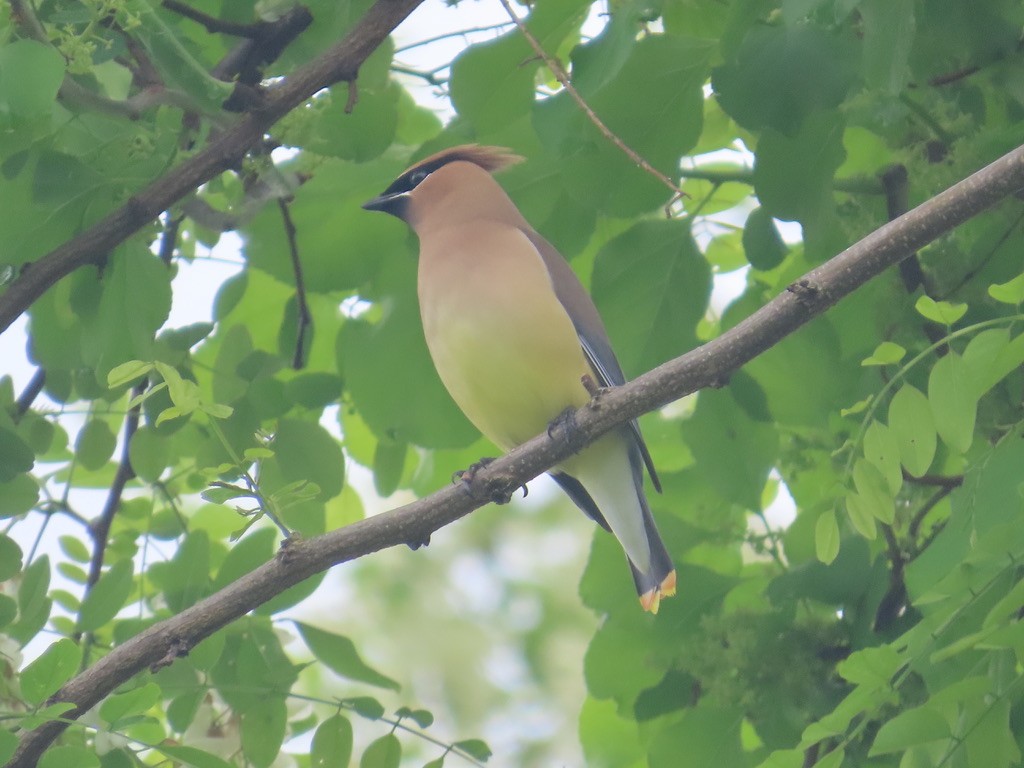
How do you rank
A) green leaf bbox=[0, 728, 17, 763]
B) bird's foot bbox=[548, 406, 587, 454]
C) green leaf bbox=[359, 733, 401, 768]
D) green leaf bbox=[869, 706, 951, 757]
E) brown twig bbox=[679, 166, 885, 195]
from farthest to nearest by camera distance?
brown twig bbox=[679, 166, 885, 195] → green leaf bbox=[359, 733, 401, 768] → bird's foot bbox=[548, 406, 587, 454] → green leaf bbox=[0, 728, 17, 763] → green leaf bbox=[869, 706, 951, 757]

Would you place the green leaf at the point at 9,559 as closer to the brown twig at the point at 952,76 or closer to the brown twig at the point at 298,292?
the brown twig at the point at 298,292

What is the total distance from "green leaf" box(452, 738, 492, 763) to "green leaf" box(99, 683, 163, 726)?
0.74 meters

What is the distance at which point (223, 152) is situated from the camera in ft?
8.33

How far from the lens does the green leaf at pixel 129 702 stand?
206 cm

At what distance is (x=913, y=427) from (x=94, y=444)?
6.60 ft

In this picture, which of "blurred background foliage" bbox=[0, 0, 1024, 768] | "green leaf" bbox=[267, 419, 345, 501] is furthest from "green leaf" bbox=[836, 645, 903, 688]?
"green leaf" bbox=[267, 419, 345, 501]

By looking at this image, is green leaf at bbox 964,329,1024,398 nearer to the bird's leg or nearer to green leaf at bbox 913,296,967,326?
green leaf at bbox 913,296,967,326

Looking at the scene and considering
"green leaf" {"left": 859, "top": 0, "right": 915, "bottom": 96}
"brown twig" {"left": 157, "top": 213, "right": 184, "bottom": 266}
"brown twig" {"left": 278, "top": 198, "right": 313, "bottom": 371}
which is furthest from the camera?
"brown twig" {"left": 157, "top": 213, "right": 184, "bottom": 266}

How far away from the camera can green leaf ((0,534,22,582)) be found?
2732mm

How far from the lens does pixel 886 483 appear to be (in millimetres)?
2102

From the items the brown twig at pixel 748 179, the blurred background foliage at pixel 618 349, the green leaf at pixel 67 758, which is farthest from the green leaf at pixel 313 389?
the green leaf at pixel 67 758

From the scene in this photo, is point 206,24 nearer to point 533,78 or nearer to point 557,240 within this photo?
point 533,78

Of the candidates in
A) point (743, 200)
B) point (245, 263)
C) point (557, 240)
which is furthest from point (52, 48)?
point (743, 200)

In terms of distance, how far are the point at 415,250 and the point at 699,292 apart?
0.77 meters
